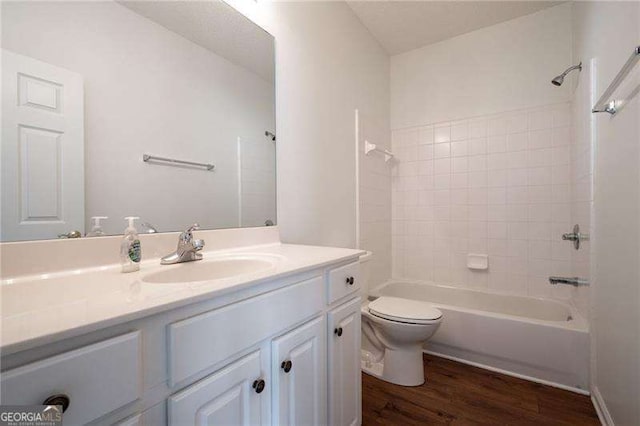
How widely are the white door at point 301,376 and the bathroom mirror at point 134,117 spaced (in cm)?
62

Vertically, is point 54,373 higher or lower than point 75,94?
lower

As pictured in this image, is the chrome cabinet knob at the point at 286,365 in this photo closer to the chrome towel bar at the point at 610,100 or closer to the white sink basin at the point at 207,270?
the white sink basin at the point at 207,270

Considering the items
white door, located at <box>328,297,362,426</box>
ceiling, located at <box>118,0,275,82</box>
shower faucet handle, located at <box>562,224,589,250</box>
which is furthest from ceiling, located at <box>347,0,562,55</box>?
white door, located at <box>328,297,362,426</box>

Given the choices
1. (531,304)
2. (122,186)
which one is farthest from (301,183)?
(531,304)

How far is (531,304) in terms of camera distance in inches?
83.0

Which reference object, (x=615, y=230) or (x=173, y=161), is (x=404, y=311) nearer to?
(x=615, y=230)

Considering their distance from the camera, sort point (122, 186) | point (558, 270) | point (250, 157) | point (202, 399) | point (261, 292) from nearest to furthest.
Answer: point (202, 399) → point (261, 292) → point (122, 186) → point (250, 157) → point (558, 270)

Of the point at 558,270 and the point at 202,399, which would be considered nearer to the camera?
the point at 202,399

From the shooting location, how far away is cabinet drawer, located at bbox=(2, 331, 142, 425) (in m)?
0.38

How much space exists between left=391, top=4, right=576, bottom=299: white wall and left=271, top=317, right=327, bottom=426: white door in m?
1.90

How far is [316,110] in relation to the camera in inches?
68.4

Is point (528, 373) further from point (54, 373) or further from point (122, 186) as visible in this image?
point (122, 186)

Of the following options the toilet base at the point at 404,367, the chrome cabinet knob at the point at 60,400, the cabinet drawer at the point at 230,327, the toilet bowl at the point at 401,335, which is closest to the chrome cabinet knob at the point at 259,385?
the cabinet drawer at the point at 230,327

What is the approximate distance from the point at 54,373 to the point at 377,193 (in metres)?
2.29
